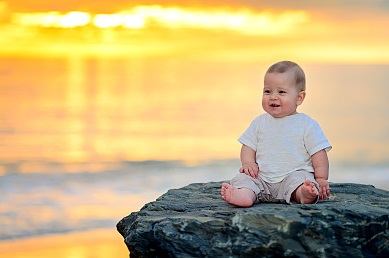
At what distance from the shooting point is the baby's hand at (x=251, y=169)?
21.1 ft

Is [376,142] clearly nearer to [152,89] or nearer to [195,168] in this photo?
[195,168]

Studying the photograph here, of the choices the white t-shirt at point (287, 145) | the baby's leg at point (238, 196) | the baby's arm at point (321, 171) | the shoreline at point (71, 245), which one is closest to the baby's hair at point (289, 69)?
the white t-shirt at point (287, 145)

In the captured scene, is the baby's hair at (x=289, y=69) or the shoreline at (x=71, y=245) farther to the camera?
the shoreline at (x=71, y=245)

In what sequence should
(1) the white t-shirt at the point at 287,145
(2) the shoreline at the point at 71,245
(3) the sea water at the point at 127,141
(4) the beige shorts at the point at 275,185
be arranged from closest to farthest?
(4) the beige shorts at the point at 275,185 < (1) the white t-shirt at the point at 287,145 < (2) the shoreline at the point at 71,245 < (3) the sea water at the point at 127,141

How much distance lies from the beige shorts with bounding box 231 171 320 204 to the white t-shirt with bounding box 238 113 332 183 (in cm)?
5

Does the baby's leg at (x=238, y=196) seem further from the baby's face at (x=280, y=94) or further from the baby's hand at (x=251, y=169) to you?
the baby's face at (x=280, y=94)

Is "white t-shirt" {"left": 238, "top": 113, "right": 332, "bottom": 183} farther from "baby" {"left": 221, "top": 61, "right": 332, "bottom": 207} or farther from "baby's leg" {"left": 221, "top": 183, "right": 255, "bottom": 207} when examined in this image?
"baby's leg" {"left": 221, "top": 183, "right": 255, "bottom": 207}

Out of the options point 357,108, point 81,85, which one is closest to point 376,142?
point 357,108

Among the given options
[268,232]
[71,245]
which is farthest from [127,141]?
[268,232]

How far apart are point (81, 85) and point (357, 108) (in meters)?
11.1

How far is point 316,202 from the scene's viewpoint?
6176 millimetres

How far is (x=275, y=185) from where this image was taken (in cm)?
636

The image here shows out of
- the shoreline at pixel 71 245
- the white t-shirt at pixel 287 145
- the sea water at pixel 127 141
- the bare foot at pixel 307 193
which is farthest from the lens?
the sea water at pixel 127 141

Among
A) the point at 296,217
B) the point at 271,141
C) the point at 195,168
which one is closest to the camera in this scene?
the point at 296,217
